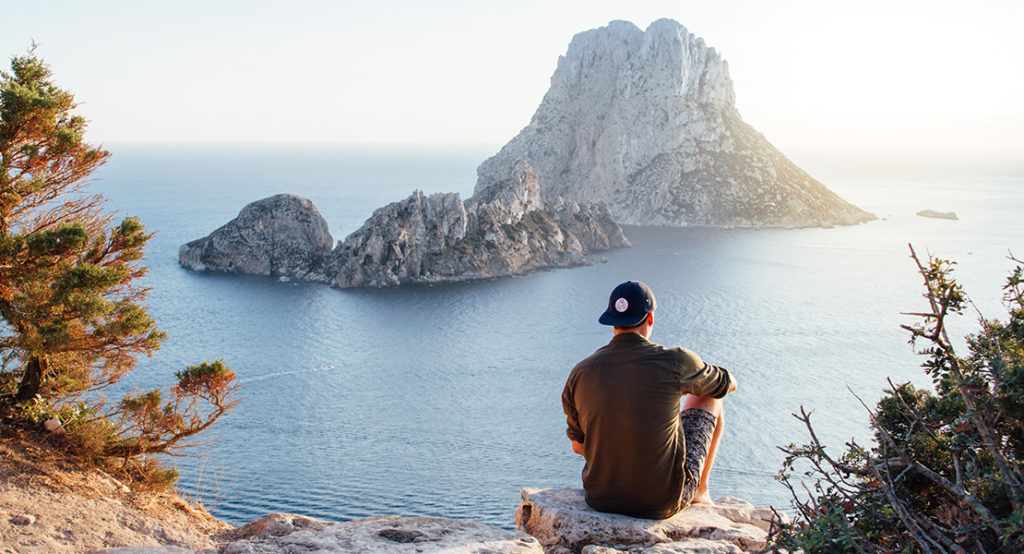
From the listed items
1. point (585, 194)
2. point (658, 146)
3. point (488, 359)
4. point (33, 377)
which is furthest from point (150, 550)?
point (658, 146)

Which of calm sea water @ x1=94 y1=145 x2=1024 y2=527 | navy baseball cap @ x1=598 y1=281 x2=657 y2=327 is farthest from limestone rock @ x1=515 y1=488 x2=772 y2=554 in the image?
calm sea water @ x1=94 y1=145 x2=1024 y2=527

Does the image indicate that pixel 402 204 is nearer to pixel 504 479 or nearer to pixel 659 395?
pixel 504 479

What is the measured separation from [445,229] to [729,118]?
268 feet

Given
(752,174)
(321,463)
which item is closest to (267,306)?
(321,463)

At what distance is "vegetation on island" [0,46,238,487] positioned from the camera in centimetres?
909

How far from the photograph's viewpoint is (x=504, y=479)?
29234 mm

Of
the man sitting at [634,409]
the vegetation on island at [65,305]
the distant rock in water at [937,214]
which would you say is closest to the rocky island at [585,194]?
the distant rock in water at [937,214]

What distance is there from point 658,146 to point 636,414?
5139 inches

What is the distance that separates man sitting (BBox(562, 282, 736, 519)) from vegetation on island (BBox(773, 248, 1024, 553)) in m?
1.04

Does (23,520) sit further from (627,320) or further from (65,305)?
(627,320)

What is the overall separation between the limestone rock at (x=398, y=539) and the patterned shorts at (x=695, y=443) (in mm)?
1422

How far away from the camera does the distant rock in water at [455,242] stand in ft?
237

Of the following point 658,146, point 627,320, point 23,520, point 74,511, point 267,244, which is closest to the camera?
point 627,320

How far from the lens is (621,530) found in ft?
17.0
